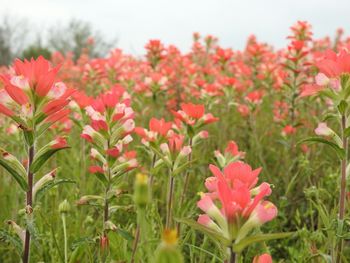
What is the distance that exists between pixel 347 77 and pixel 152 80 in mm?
2773

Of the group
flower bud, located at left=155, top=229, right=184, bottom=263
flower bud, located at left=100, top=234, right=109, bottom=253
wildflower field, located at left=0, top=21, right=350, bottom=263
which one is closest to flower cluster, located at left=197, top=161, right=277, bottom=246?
wildflower field, located at left=0, top=21, right=350, bottom=263

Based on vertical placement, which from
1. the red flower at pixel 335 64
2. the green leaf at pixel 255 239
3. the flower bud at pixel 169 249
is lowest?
the flower bud at pixel 169 249

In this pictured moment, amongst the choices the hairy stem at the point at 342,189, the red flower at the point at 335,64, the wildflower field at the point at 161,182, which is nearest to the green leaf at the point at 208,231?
the wildflower field at the point at 161,182

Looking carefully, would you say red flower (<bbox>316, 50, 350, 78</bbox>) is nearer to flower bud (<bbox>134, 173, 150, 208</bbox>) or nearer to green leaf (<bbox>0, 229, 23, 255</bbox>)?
flower bud (<bbox>134, 173, 150, 208</bbox>)

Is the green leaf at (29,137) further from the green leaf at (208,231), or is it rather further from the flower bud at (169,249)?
the flower bud at (169,249)

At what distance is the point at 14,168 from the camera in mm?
1473

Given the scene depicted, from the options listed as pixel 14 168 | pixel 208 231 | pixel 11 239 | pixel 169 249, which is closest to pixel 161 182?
pixel 14 168

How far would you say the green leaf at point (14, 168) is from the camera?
1.36 meters

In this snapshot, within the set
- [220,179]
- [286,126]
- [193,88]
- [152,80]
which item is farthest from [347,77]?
[193,88]

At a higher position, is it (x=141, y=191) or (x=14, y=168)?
(x=14, y=168)

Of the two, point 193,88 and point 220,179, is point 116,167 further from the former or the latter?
point 193,88

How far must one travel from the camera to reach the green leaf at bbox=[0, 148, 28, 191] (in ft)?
4.48

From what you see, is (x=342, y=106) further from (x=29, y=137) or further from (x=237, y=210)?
(x=29, y=137)

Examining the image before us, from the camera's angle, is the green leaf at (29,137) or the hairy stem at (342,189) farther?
the hairy stem at (342,189)
